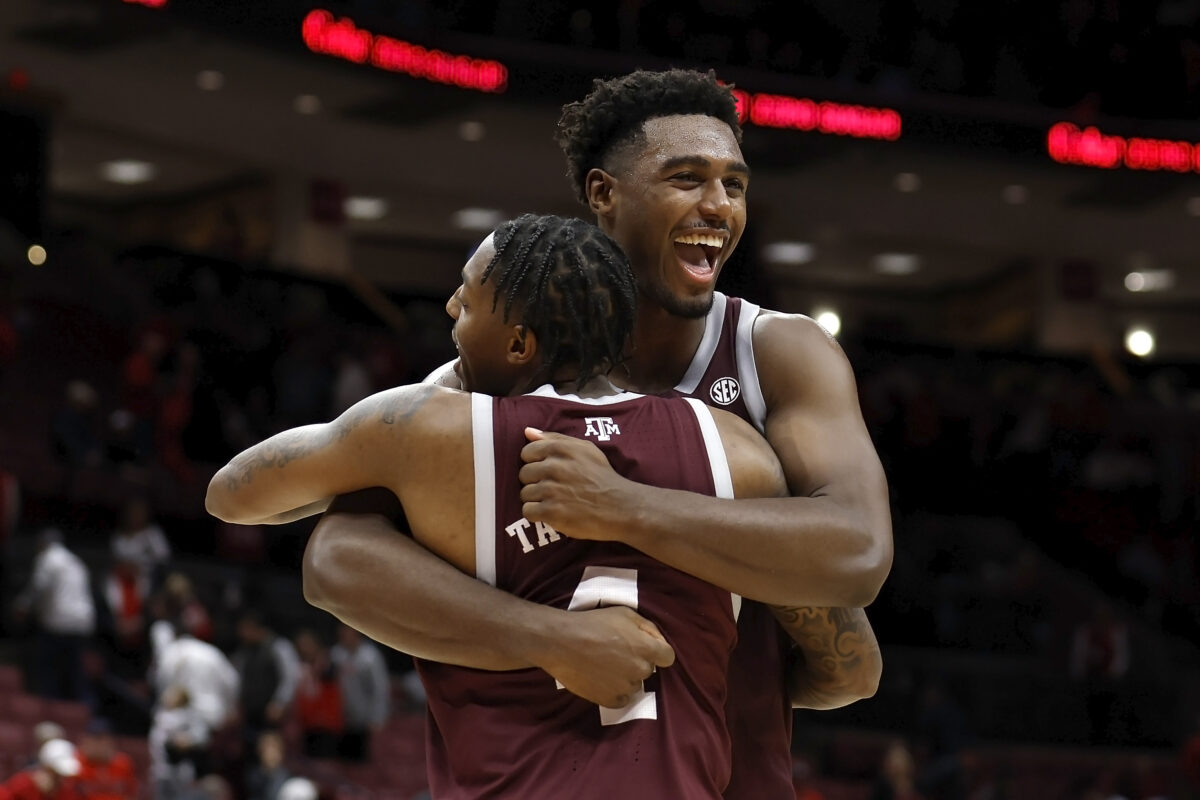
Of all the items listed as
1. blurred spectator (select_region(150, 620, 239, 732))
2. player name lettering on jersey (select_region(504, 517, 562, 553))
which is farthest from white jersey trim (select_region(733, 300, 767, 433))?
blurred spectator (select_region(150, 620, 239, 732))

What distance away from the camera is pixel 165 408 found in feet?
57.3

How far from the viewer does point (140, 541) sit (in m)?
15.5

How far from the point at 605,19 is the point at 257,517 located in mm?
19944

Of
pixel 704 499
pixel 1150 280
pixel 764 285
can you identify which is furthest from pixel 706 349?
pixel 1150 280

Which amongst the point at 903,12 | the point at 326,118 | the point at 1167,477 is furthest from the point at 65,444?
the point at 1167,477

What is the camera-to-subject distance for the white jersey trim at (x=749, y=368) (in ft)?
11.8

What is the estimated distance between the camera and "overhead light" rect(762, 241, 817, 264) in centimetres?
2684

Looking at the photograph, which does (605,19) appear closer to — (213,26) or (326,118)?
(326,118)

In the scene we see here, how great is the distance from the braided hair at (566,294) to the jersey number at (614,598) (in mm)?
332

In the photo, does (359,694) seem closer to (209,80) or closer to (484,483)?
(209,80)

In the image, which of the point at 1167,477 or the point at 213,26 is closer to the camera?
the point at 213,26

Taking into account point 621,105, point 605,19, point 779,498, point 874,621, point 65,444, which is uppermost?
point 605,19

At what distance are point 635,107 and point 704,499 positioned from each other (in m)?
1.08

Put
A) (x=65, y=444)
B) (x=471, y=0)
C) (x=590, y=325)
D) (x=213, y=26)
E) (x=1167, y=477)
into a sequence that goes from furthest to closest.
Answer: (x=1167, y=477) < (x=471, y=0) < (x=213, y=26) < (x=65, y=444) < (x=590, y=325)
